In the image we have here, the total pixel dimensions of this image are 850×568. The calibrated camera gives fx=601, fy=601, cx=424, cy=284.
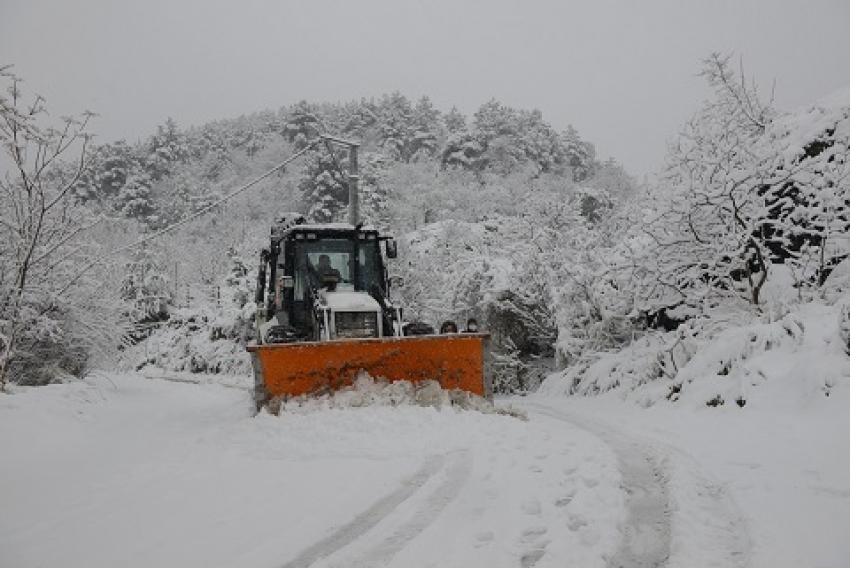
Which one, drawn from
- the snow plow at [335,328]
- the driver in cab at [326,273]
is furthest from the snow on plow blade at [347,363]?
the driver in cab at [326,273]

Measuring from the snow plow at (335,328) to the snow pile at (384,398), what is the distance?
0.38 ft

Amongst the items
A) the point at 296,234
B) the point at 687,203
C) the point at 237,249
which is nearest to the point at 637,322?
the point at 687,203

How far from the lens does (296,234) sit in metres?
8.47

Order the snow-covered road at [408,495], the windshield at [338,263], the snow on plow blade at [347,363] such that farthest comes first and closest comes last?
1. the windshield at [338,263]
2. the snow on plow blade at [347,363]
3. the snow-covered road at [408,495]

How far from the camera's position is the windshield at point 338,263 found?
8.52 meters

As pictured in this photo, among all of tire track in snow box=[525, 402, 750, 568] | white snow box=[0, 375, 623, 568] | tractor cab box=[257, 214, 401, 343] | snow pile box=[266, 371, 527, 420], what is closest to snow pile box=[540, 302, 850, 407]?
tire track in snow box=[525, 402, 750, 568]

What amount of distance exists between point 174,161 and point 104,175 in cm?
721

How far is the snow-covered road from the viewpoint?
9.25 feet

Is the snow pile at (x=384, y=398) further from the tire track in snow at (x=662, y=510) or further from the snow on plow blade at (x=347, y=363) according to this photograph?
the tire track in snow at (x=662, y=510)

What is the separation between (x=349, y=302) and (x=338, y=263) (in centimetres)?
111

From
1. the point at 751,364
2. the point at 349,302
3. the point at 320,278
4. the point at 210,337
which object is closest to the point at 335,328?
the point at 349,302

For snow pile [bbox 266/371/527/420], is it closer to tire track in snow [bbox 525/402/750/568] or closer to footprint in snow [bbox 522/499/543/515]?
tire track in snow [bbox 525/402/750/568]

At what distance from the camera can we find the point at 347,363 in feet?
21.8

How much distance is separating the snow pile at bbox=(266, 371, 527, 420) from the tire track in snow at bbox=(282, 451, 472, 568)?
184 centimetres
